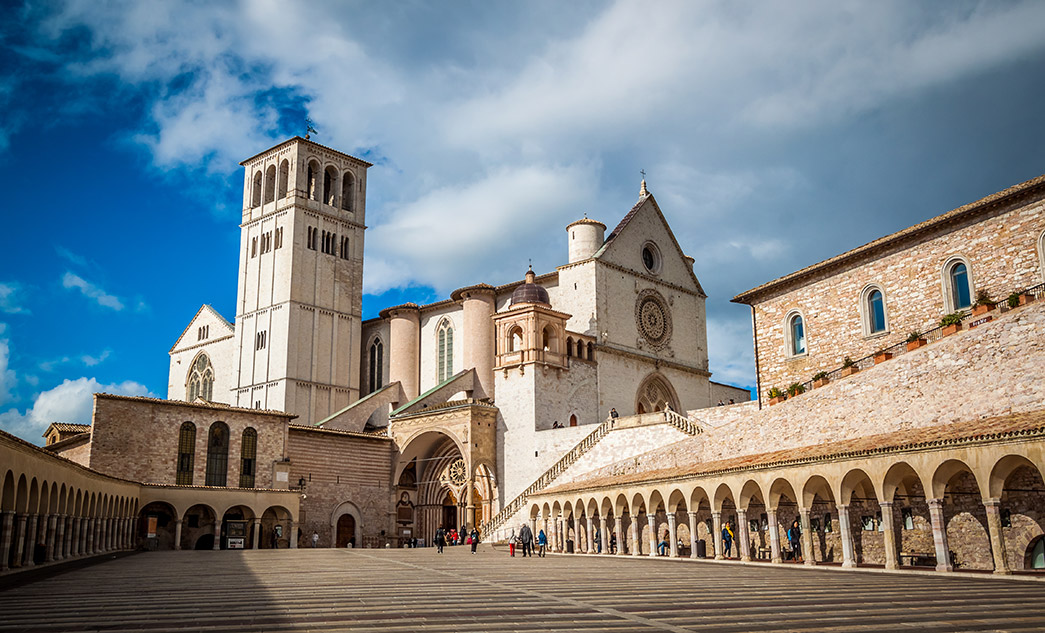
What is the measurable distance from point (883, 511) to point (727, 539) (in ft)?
30.9

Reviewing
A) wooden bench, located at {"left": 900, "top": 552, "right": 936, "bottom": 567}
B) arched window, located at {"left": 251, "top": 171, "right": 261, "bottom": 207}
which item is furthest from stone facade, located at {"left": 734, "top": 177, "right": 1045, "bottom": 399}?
arched window, located at {"left": 251, "top": 171, "right": 261, "bottom": 207}

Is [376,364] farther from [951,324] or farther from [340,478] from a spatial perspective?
[951,324]

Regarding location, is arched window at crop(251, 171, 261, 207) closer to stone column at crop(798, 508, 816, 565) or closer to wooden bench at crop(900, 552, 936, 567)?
stone column at crop(798, 508, 816, 565)

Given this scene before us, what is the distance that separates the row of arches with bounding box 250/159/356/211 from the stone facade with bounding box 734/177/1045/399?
34.8m

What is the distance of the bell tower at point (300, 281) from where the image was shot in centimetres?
5678

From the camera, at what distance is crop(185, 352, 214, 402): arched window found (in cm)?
6322

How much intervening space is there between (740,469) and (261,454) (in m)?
25.2

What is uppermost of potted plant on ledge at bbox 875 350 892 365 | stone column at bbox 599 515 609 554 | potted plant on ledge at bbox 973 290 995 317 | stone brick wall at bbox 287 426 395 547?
potted plant on ledge at bbox 973 290 995 317

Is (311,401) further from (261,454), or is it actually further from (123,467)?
(123,467)

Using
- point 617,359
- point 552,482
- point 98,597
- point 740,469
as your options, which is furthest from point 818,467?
point 617,359

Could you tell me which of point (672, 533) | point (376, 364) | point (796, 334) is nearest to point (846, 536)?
point (672, 533)

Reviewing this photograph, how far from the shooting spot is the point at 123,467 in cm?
3841

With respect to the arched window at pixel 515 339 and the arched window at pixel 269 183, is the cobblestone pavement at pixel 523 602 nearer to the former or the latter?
the arched window at pixel 515 339

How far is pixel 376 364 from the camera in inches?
2378
